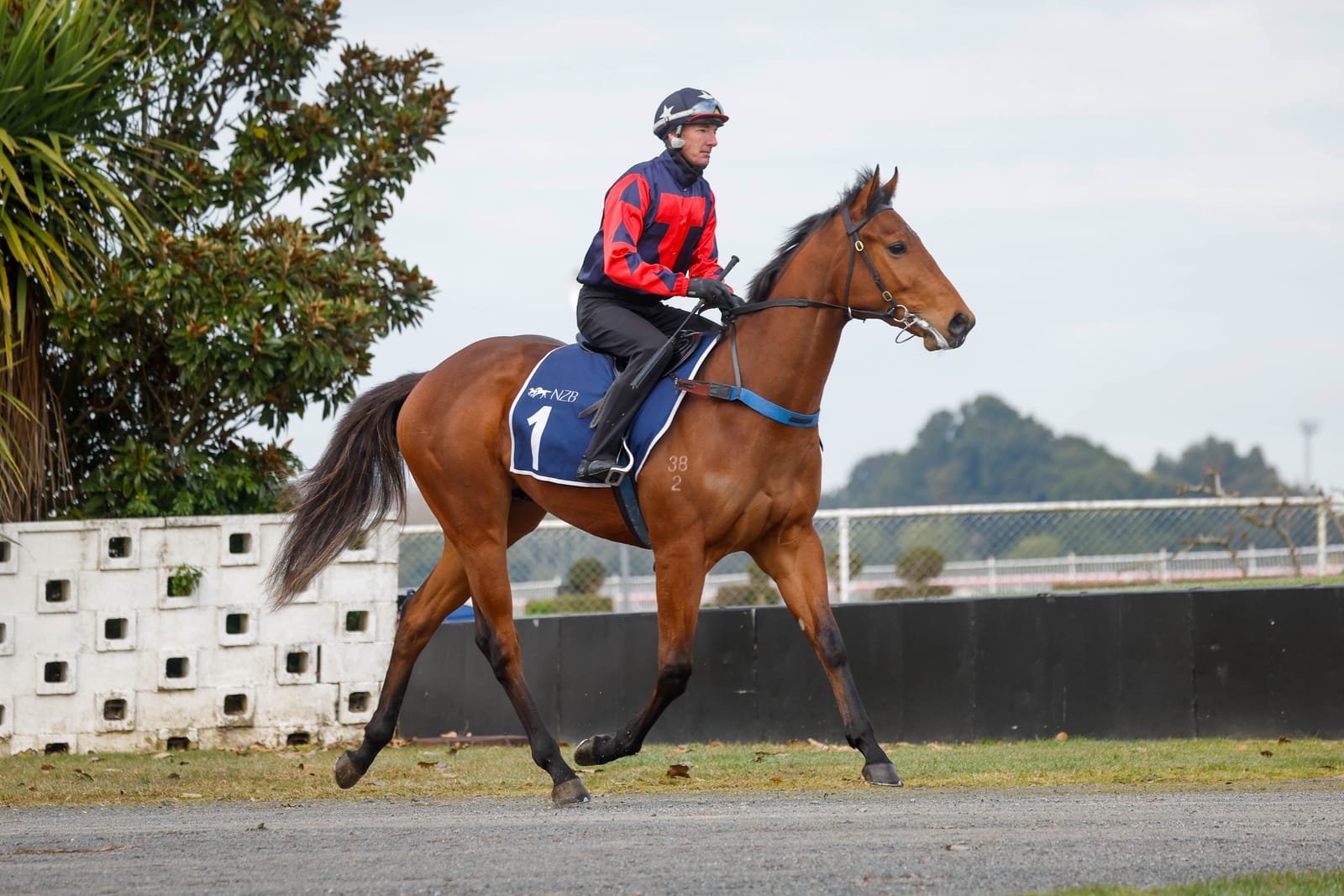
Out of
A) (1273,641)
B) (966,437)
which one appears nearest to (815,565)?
(1273,641)

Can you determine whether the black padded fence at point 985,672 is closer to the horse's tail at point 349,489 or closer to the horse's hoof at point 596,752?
the horse's tail at point 349,489

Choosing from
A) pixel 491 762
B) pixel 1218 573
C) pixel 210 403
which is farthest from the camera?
pixel 1218 573

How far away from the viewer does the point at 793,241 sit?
708cm

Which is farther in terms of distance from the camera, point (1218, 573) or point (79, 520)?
point (1218, 573)

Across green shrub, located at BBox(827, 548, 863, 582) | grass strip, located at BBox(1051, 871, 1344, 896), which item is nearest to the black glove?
grass strip, located at BBox(1051, 871, 1344, 896)

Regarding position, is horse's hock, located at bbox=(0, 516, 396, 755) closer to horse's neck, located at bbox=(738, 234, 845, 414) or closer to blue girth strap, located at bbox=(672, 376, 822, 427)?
blue girth strap, located at bbox=(672, 376, 822, 427)

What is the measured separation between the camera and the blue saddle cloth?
680 centimetres

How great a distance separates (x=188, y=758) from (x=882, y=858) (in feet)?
21.2

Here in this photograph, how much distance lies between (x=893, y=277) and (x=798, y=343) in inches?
20.2

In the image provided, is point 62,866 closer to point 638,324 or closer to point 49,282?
point 638,324

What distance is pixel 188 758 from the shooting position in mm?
9711

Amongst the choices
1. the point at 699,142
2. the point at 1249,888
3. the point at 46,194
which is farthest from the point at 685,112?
the point at 46,194

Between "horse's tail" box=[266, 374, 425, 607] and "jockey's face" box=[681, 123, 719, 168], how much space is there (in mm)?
2171

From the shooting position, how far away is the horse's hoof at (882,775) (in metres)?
6.50
